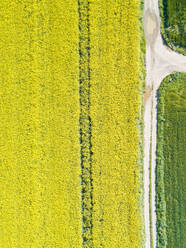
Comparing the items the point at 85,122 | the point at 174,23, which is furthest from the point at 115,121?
the point at 174,23

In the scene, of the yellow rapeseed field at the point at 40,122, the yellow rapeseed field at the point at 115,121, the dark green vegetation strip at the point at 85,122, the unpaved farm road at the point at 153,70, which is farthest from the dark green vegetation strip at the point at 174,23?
the yellow rapeseed field at the point at 40,122

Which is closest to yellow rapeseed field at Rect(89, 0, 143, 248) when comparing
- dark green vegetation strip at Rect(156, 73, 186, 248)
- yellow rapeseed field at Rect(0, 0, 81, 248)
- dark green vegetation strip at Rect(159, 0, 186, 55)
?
yellow rapeseed field at Rect(0, 0, 81, 248)

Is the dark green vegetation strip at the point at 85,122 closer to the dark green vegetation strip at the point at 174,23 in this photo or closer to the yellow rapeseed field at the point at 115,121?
the yellow rapeseed field at the point at 115,121

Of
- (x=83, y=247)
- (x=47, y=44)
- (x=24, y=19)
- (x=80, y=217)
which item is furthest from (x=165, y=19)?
(x=83, y=247)

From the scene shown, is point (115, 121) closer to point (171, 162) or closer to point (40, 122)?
point (171, 162)

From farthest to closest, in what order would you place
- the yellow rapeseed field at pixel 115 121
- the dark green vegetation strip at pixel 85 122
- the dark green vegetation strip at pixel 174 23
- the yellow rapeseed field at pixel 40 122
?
the yellow rapeseed field at pixel 40 122
the dark green vegetation strip at pixel 85 122
the yellow rapeseed field at pixel 115 121
the dark green vegetation strip at pixel 174 23

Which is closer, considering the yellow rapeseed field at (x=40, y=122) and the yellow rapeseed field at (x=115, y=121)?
the yellow rapeseed field at (x=115, y=121)

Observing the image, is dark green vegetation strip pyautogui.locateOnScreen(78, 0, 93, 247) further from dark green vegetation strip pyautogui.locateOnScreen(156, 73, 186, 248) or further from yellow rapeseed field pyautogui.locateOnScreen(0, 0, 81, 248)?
dark green vegetation strip pyautogui.locateOnScreen(156, 73, 186, 248)
